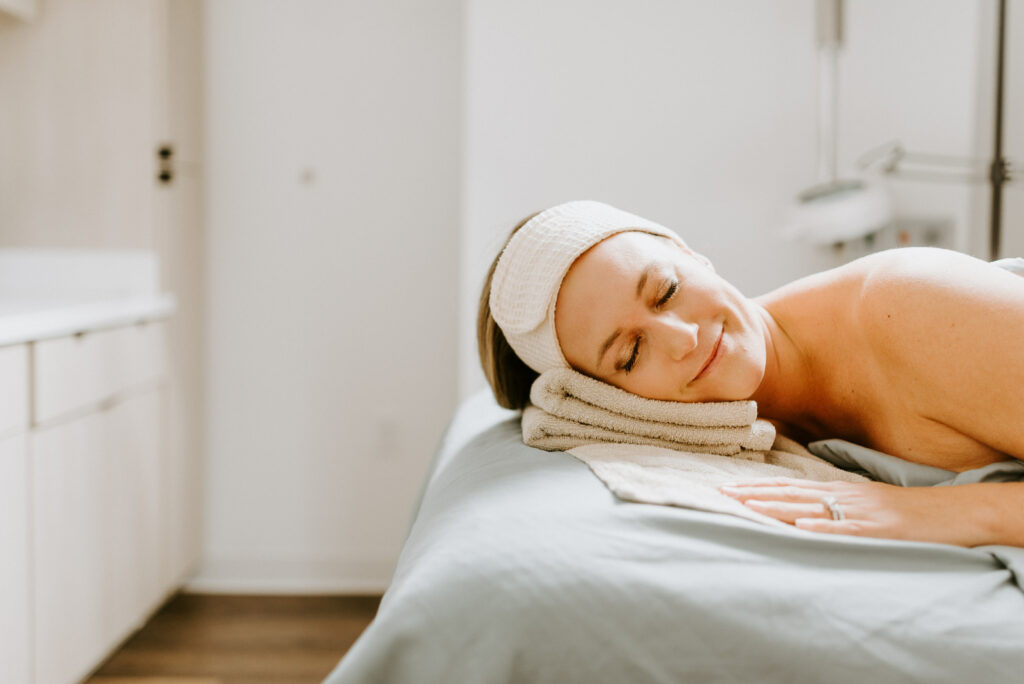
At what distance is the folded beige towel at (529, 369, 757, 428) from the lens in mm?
1076

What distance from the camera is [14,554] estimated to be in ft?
5.74

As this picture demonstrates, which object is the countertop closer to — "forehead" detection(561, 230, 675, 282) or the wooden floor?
the wooden floor

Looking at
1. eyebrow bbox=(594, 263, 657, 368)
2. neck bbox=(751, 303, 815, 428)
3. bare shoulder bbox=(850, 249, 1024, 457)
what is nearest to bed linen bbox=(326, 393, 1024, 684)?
bare shoulder bbox=(850, 249, 1024, 457)

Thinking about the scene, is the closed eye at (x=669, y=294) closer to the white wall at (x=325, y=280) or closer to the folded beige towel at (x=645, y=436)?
the folded beige towel at (x=645, y=436)

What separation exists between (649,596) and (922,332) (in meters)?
0.48

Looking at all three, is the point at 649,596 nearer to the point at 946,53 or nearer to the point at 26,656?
the point at 26,656

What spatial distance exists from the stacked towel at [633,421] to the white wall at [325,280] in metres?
1.80

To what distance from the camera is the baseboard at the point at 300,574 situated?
2889 millimetres

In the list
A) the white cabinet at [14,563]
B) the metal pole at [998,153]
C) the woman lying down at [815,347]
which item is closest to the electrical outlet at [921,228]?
the metal pole at [998,153]

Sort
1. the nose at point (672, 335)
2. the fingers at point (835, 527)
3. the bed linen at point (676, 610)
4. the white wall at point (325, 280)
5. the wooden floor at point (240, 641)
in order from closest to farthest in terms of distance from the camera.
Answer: the bed linen at point (676, 610) < the fingers at point (835, 527) < the nose at point (672, 335) < the wooden floor at point (240, 641) < the white wall at point (325, 280)

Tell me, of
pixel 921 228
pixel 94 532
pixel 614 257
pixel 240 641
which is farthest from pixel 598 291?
pixel 240 641

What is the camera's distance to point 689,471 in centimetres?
97

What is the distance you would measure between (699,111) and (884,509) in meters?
1.57

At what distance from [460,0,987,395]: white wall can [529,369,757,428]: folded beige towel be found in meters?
1.14
